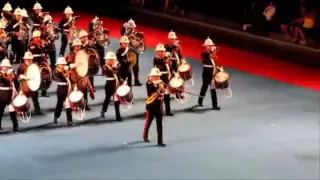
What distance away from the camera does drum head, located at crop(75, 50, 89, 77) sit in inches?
606

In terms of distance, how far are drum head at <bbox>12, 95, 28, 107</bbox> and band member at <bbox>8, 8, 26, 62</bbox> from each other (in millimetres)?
4817

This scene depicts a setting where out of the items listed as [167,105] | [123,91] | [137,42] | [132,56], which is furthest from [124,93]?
[137,42]

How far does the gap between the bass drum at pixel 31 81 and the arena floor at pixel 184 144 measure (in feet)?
2.56

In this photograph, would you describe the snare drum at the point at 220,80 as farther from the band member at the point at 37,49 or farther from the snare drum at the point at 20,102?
the snare drum at the point at 20,102

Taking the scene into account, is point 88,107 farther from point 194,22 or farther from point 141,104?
point 194,22

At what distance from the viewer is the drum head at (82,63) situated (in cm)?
1539

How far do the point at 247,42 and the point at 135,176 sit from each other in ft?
35.6

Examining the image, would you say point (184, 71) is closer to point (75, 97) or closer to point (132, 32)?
point (132, 32)

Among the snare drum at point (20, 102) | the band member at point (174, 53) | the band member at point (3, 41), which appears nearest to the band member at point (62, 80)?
the snare drum at point (20, 102)

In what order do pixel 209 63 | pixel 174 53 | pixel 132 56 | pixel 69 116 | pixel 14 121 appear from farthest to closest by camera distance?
pixel 132 56 → pixel 174 53 → pixel 209 63 → pixel 69 116 → pixel 14 121

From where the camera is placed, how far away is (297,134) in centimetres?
1466

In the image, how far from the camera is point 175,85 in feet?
50.4

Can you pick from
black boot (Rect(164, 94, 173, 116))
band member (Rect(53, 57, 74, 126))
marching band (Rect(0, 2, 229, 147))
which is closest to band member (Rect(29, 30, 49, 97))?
marching band (Rect(0, 2, 229, 147))

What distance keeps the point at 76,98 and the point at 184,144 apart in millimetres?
2273
